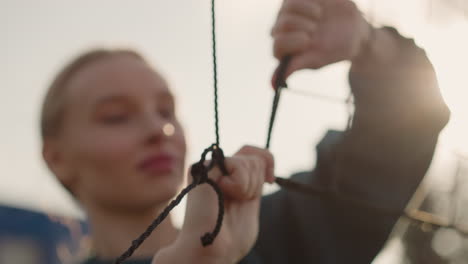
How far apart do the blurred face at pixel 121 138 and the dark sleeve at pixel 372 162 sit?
200 millimetres

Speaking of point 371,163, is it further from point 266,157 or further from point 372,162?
point 266,157

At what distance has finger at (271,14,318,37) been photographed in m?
0.69

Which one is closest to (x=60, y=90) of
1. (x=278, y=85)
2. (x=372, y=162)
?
(x=278, y=85)

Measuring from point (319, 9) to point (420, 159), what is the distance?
0.84 feet

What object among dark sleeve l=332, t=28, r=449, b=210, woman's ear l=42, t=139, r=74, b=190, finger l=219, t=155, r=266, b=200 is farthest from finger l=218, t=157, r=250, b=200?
woman's ear l=42, t=139, r=74, b=190

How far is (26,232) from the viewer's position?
354 cm

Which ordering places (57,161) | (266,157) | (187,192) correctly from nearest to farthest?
(187,192)
(266,157)
(57,161)

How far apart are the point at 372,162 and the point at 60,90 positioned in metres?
0.48

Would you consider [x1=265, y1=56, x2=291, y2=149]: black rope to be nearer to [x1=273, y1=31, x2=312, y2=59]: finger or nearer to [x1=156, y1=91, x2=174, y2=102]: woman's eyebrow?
[x1=273, y1=31, x2=312, y2=59]: finger

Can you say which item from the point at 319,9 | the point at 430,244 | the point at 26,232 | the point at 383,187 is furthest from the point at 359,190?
the point at 430,244

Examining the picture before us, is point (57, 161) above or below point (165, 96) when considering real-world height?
below

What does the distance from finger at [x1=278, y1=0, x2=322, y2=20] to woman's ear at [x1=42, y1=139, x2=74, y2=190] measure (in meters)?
0.39

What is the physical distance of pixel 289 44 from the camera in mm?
683

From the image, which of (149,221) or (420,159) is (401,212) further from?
(149,221)
